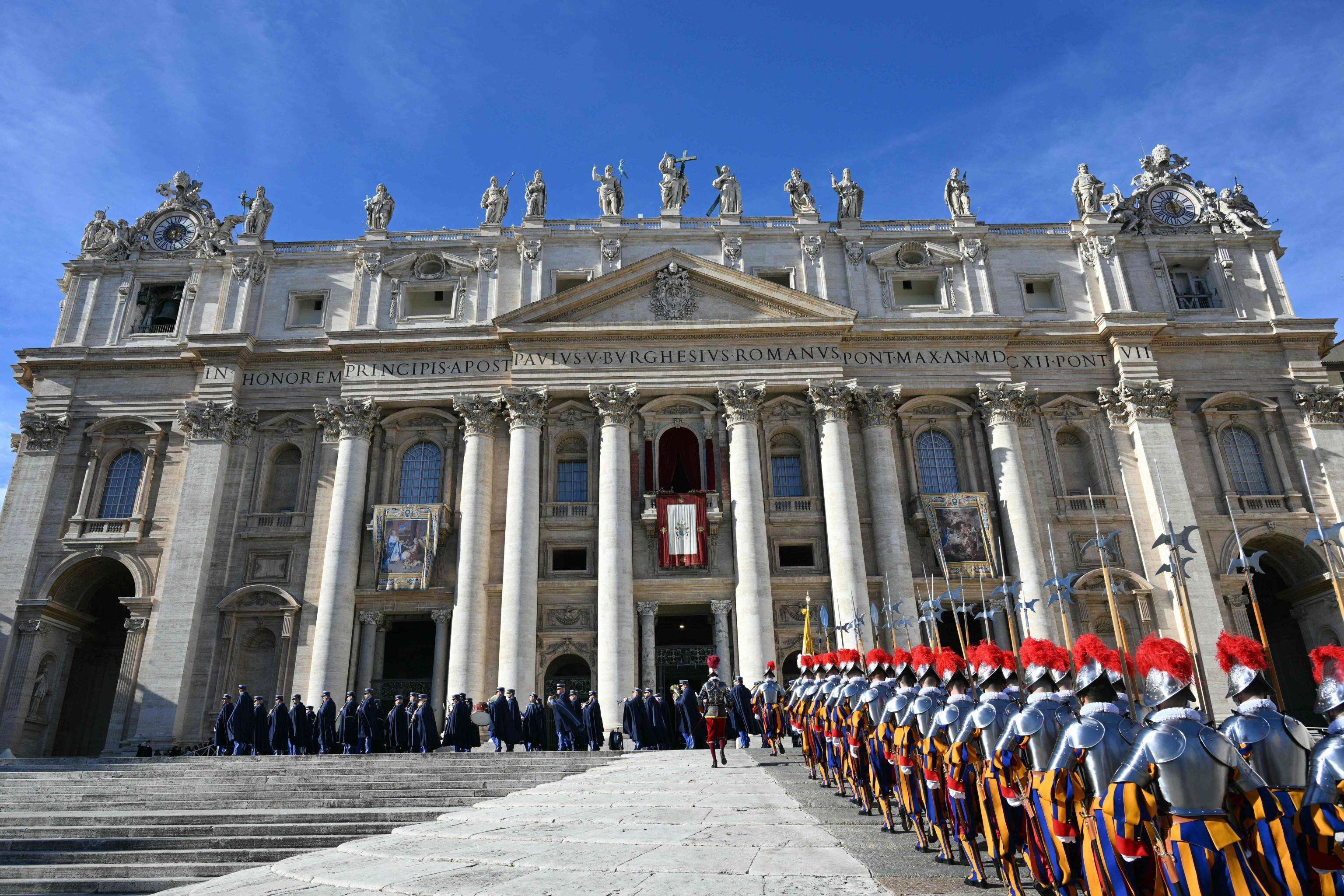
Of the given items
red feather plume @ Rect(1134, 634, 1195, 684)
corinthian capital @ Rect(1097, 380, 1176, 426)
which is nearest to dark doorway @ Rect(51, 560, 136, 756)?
red feather plume @ Rect(1134, 634, 1195, 684)

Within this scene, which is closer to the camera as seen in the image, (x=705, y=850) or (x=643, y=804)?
(x=705, y=850)

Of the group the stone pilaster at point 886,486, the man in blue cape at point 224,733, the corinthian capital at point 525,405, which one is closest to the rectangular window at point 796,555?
the stone pilaster at point 886,486

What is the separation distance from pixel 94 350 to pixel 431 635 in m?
16.9

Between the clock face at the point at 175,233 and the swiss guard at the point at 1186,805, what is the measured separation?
40.0 m

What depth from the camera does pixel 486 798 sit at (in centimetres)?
1611

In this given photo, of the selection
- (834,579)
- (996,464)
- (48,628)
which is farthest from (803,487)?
(48,628)

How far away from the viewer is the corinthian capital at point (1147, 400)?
32469 millimetres

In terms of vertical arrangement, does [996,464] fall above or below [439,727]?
above

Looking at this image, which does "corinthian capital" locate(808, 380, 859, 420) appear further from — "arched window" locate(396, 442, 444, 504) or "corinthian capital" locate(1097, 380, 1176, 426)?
"arched window" locate(396, 442, 444, 504)

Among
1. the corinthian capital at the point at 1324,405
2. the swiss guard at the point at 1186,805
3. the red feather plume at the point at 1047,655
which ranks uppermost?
the corinthian capital at the point at 1324,405

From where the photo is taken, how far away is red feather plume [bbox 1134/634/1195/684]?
21.8 ft

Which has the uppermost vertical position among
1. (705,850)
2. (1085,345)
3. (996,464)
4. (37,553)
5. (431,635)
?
(1085,345)

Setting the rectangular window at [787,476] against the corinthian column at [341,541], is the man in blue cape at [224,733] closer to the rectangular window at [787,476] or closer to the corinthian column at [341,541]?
the corinthian column at [341,541]

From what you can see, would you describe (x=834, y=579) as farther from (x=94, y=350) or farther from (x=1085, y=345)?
(x=94, y=350)
